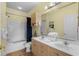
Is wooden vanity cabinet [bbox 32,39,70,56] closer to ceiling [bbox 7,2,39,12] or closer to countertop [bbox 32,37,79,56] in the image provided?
Result: countertop [bbox 32,37,79,56]

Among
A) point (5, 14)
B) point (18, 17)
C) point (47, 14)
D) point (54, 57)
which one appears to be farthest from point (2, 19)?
point (54, 57)

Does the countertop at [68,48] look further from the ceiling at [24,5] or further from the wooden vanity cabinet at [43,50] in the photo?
the ceiling at [24,5]

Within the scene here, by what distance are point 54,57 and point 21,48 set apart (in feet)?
1.78

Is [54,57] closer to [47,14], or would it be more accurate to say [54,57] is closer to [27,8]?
[47,14]

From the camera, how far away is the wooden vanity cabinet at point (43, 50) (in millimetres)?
1223

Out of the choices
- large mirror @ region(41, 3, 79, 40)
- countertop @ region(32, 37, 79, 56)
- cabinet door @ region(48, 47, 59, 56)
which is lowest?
cabinet door @ region(48, 47, 59, 56)

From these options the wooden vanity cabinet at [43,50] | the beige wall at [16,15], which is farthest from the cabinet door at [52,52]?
the beige wall at [16,15]

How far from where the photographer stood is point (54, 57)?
4.05 ft

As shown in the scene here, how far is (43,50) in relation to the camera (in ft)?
4.46

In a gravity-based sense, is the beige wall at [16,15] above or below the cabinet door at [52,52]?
above

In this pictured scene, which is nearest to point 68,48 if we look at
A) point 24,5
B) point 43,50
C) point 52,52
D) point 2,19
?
point 52,52

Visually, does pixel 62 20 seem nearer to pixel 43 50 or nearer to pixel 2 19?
pixel 43 50

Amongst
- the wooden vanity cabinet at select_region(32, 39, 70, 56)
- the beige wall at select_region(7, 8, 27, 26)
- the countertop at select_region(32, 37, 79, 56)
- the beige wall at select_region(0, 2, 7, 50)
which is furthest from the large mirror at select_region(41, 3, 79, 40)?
the beige wall at select_region(0, 2, 7, 50)

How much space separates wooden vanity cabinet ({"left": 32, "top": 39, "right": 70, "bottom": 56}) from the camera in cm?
122
